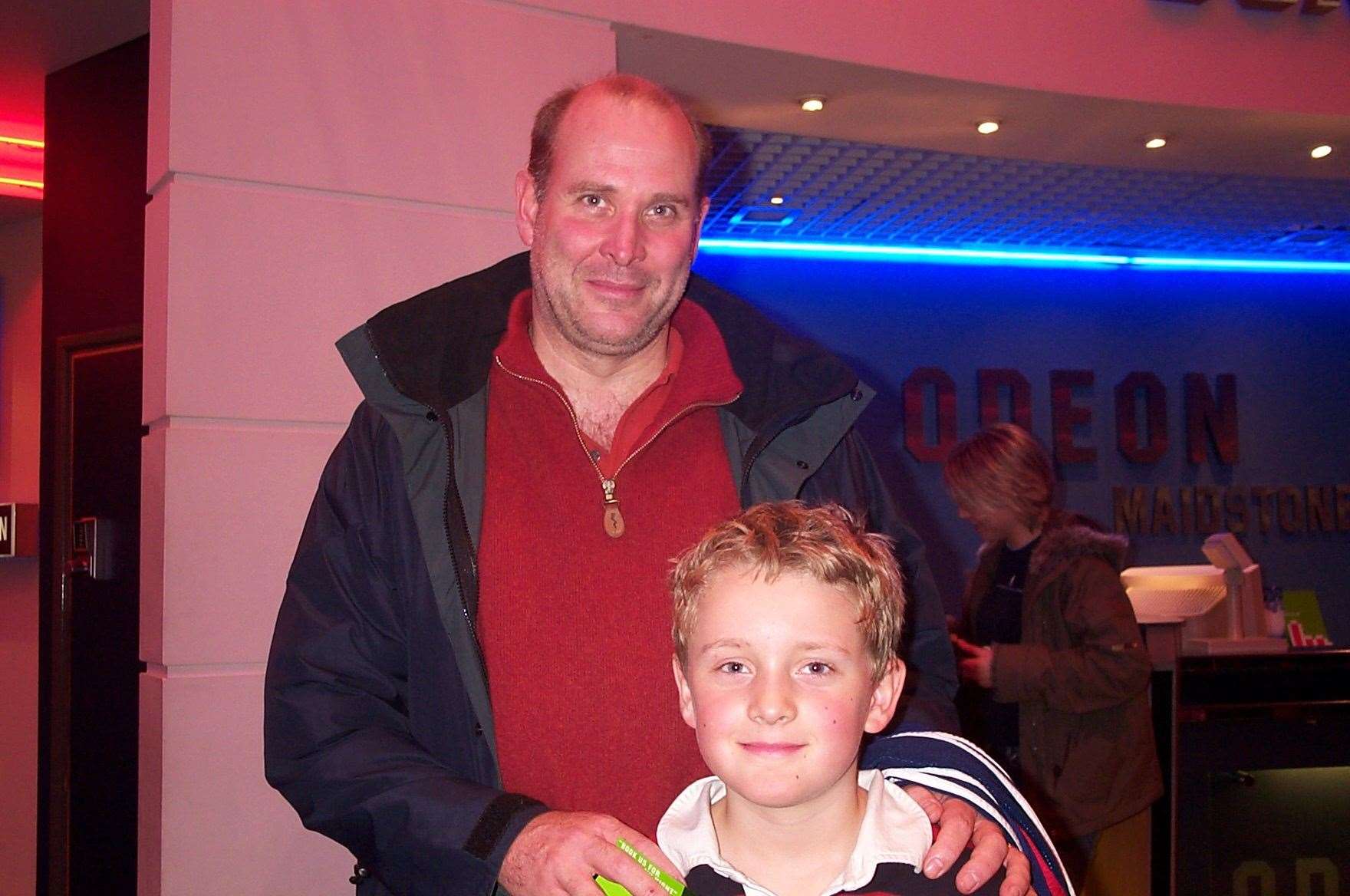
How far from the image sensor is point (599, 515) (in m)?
1.71

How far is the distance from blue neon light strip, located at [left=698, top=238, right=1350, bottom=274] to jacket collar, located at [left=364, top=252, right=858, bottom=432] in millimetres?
4394

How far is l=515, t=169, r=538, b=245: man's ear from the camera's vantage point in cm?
191

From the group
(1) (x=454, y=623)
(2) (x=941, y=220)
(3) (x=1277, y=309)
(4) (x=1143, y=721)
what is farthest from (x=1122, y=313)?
(1) (x=454, y=623)

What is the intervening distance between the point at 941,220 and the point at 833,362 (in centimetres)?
445

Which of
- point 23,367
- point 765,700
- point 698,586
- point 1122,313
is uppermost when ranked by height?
point 1122,313

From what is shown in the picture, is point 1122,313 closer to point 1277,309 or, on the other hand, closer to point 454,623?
point 1277,309

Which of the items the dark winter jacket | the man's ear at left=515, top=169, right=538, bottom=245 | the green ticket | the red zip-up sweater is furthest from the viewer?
the man's ear at left=515, top=169, right=538, bottom=245

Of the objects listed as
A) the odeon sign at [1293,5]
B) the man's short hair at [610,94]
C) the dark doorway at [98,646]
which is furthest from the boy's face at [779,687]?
the odeon sign at [1293,5]

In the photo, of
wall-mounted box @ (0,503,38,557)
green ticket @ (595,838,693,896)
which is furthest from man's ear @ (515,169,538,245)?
wall-mounted box @ (0,503,38,557)

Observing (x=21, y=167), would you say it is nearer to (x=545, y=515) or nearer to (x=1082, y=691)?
(x=545, y=515)

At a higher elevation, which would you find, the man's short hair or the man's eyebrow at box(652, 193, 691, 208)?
the man's short hair

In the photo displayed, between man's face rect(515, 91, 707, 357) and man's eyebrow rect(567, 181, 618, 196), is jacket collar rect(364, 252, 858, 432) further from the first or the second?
man's eyebrow rect(567, 181, 618, 196)

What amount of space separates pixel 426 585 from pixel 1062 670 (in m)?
A: 2.12

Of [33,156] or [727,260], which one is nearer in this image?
[33,156]
